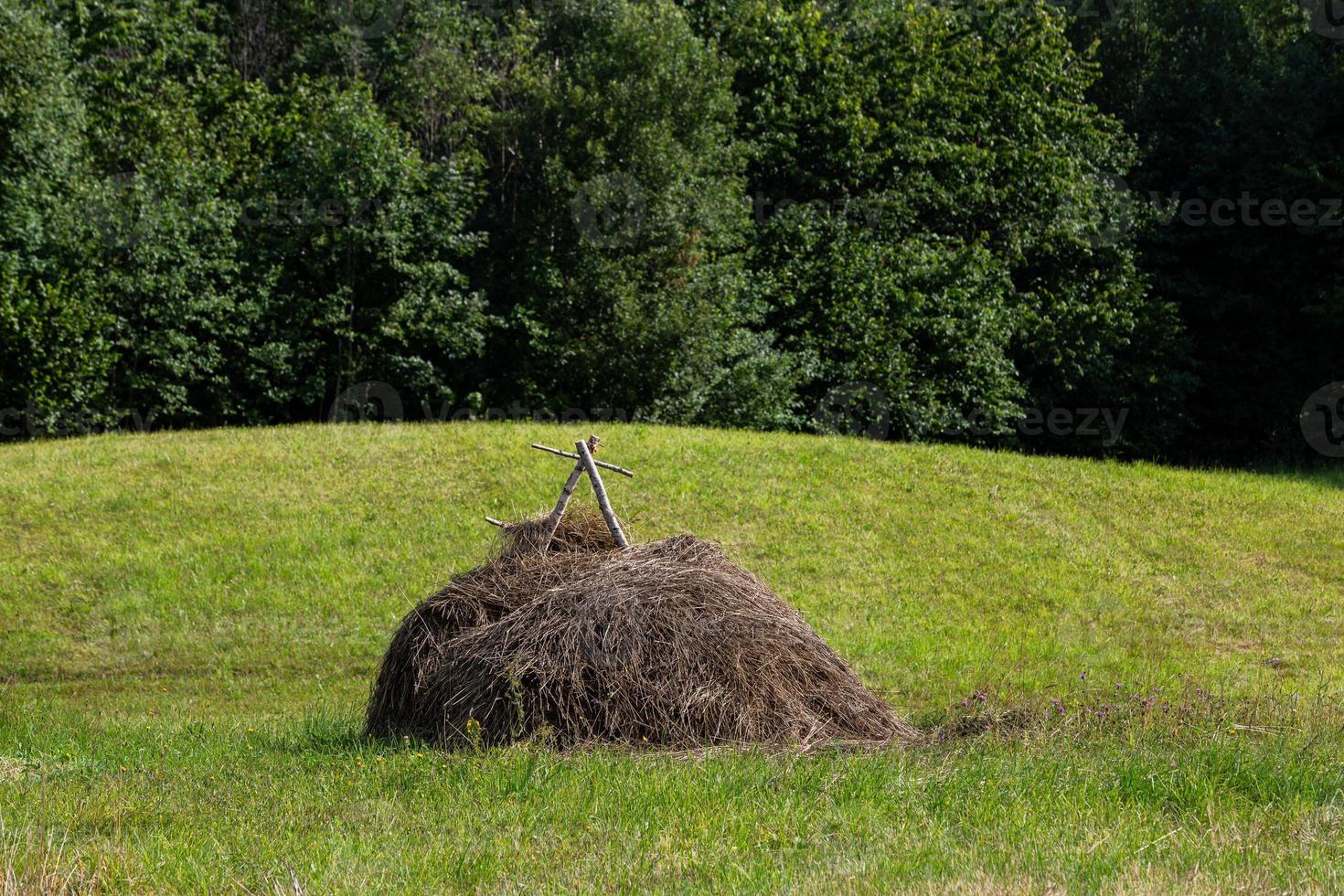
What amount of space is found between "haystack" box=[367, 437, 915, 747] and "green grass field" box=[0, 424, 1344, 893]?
0.71 m

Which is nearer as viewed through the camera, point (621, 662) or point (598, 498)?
point (621, 662)

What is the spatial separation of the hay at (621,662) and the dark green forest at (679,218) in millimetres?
18952

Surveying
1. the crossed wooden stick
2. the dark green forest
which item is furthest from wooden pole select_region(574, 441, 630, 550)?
the dark green forest

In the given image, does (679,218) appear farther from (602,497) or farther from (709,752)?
(709,752)

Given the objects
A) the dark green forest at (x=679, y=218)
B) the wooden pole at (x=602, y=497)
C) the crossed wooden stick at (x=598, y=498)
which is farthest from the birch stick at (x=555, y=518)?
the dark green forest at (x=679, y=218)

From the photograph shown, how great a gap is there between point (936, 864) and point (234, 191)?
94.6ft

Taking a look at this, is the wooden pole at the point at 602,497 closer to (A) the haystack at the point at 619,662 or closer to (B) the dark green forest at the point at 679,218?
(A) the haystack at the point at 619,662

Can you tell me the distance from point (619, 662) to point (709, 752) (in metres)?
0.96

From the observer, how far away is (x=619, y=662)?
8531mm

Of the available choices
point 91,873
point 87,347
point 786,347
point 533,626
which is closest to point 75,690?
point 533,626

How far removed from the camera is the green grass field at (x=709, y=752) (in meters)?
5.55

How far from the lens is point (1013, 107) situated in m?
35.0

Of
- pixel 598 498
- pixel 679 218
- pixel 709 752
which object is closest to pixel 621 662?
pixel 709 752

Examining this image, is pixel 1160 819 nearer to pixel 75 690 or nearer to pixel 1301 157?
pixel 75 690
